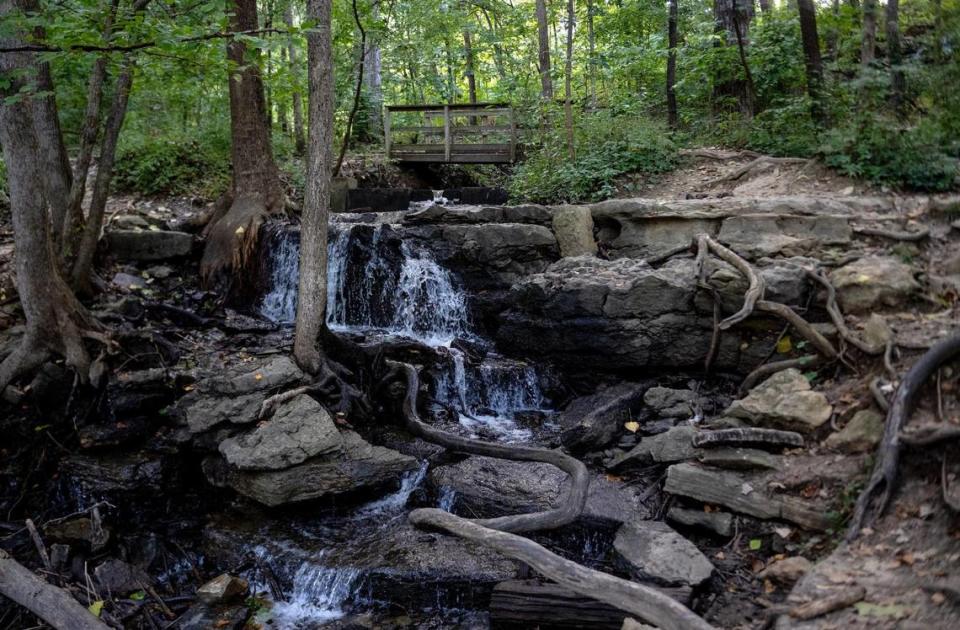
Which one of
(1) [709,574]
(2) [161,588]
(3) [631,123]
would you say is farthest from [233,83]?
(1) [709,574]

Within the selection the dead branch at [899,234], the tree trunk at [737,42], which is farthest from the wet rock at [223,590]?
the tree trunk at [737,42]

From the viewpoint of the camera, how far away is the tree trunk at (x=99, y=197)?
8.40 m

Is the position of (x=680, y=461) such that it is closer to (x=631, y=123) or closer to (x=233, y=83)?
(x=631, y=123)

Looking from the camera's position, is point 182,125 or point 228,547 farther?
point 182,125

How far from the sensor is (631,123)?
→ 12453mm

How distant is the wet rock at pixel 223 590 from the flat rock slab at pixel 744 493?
3.67m

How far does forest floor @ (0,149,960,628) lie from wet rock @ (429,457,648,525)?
3.01ft

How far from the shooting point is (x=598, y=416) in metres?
6.98

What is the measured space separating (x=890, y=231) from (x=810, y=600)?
4904 millimetres

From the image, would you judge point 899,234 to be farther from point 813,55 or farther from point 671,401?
point 813,55

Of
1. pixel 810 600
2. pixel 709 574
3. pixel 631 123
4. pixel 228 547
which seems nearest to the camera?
pixel 810 600

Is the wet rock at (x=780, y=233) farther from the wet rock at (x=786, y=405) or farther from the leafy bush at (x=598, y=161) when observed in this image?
the leafy bush at (x=598, y=161)

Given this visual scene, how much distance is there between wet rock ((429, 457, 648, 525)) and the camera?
566cm

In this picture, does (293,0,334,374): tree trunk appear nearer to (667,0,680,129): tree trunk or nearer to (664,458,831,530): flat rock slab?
(664,458,831,530): flat rock slab
